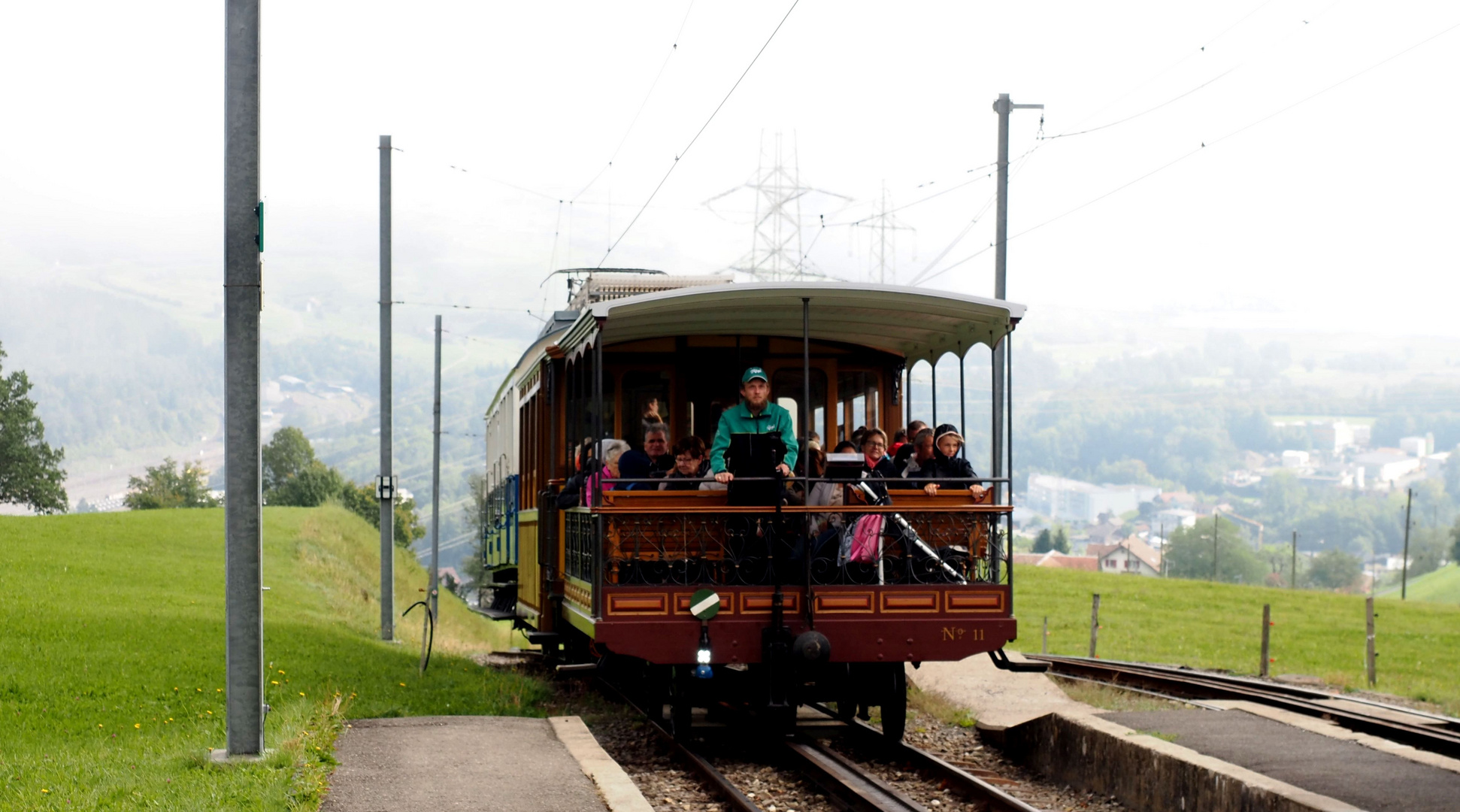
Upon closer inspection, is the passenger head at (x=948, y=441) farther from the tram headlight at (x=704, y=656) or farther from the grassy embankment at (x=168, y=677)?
the grassy embankment at (x=168, y=677)

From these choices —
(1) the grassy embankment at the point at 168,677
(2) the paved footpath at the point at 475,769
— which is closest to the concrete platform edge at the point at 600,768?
(2) the paved footpath at the point at 475,769

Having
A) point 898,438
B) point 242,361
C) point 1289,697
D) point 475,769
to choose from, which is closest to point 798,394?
point 898,438

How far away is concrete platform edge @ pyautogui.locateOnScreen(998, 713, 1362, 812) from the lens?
7.75m

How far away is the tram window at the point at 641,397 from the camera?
12.1 m

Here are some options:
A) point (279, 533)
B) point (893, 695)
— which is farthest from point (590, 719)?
point (279, 533)

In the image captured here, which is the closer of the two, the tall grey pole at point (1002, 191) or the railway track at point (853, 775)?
the railway track at point (853, 775)

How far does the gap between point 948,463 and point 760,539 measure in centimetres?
156

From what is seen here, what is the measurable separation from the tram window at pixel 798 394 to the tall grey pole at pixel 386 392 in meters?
11.1

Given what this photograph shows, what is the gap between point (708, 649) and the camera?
9.66 meters

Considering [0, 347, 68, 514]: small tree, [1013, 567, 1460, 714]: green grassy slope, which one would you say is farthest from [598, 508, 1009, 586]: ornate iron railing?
[0, 347, 68, 514]: small tree

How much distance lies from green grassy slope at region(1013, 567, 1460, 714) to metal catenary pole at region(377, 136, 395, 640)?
40.4 ft

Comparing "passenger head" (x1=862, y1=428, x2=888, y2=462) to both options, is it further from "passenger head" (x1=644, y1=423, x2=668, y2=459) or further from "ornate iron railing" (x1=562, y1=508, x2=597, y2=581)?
"ornate iron railing" (x1=562, y1=508, x2=597, y2=581)

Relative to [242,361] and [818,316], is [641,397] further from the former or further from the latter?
[242,361]

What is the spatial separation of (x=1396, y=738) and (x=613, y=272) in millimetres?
9909
